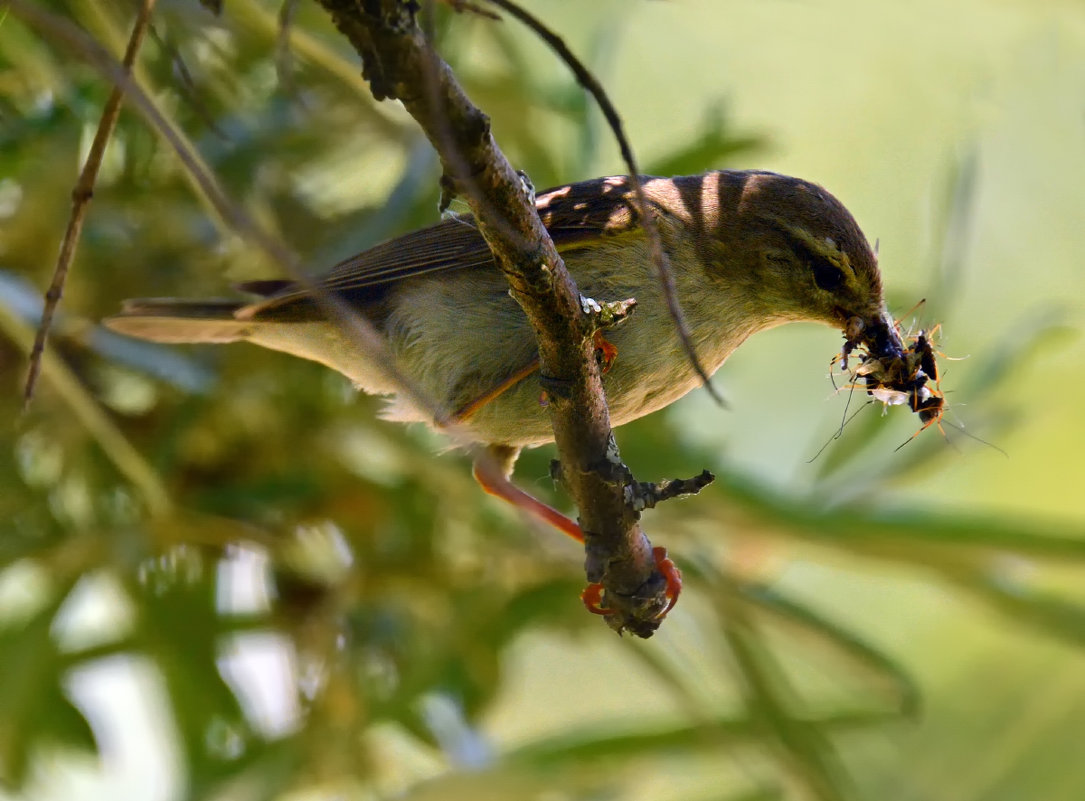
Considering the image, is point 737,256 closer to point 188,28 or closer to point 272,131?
point 272,131

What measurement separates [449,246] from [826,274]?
0.87 metres

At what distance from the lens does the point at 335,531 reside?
11.0ft

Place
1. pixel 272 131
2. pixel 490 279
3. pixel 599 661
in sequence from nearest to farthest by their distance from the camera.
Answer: pixel 490 279 → pixel 272 131 → pixel 599 661

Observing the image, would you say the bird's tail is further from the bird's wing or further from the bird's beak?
the bird's beak

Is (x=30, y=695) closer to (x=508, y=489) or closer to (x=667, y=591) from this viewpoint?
(x=508, y=489)

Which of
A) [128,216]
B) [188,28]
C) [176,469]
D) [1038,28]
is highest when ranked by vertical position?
[1038,28]

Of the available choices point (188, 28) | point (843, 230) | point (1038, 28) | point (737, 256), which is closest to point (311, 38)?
point (188, 28)

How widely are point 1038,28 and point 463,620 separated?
9.10ft

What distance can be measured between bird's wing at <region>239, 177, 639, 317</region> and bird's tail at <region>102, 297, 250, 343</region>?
0.08 meters

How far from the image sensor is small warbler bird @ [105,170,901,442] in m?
2.65

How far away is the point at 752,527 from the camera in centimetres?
325

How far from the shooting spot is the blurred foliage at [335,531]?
303 centimetres

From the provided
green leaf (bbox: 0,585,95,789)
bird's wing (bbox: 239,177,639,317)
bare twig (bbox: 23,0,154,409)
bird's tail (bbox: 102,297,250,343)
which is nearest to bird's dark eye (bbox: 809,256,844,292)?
→ bird's wing (bbox: 239,177,639,317)

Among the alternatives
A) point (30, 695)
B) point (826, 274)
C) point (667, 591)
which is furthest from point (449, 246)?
point (30, 695)
